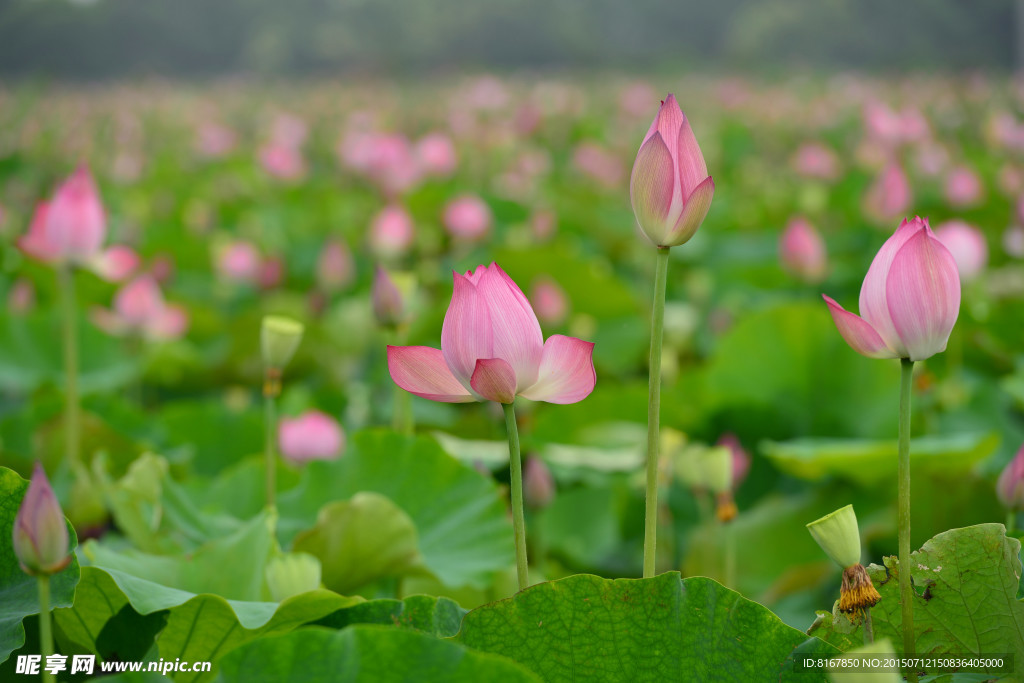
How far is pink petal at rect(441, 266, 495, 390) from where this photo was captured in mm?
402

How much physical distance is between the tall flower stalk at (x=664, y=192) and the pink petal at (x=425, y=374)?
88 millimetres

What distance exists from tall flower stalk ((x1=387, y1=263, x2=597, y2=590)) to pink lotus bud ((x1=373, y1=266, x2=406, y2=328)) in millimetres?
352

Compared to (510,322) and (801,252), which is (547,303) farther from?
(510,322)

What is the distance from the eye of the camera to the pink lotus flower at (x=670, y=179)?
0.43 m

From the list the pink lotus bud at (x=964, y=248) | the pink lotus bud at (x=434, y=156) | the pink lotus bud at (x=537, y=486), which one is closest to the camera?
the pink lotus bud at (x=537, y=486)

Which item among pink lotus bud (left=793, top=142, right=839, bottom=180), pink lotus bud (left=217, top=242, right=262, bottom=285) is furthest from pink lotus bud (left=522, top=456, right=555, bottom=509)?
pink lotus bud (left=793, top=142, right=839, bottom=180)

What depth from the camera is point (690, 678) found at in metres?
0.44

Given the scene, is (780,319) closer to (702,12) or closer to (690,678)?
(690,678)

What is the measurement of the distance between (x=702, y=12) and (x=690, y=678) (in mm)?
15625

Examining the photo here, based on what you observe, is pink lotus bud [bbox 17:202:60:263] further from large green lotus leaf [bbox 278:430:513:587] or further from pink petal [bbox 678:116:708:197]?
pink petal [bbox 678:116:708:197]

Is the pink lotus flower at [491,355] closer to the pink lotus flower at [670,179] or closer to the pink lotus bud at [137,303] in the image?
the pink lotus flower at [670,179]

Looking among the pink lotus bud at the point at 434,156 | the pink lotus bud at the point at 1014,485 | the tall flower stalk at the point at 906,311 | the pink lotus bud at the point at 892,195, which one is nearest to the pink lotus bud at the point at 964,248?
the pink lotus bud at the point at 892,195

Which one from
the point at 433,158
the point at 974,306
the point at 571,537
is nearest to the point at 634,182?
the point at 571,537

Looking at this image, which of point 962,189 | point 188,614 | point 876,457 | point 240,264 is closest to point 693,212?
point 188,614
